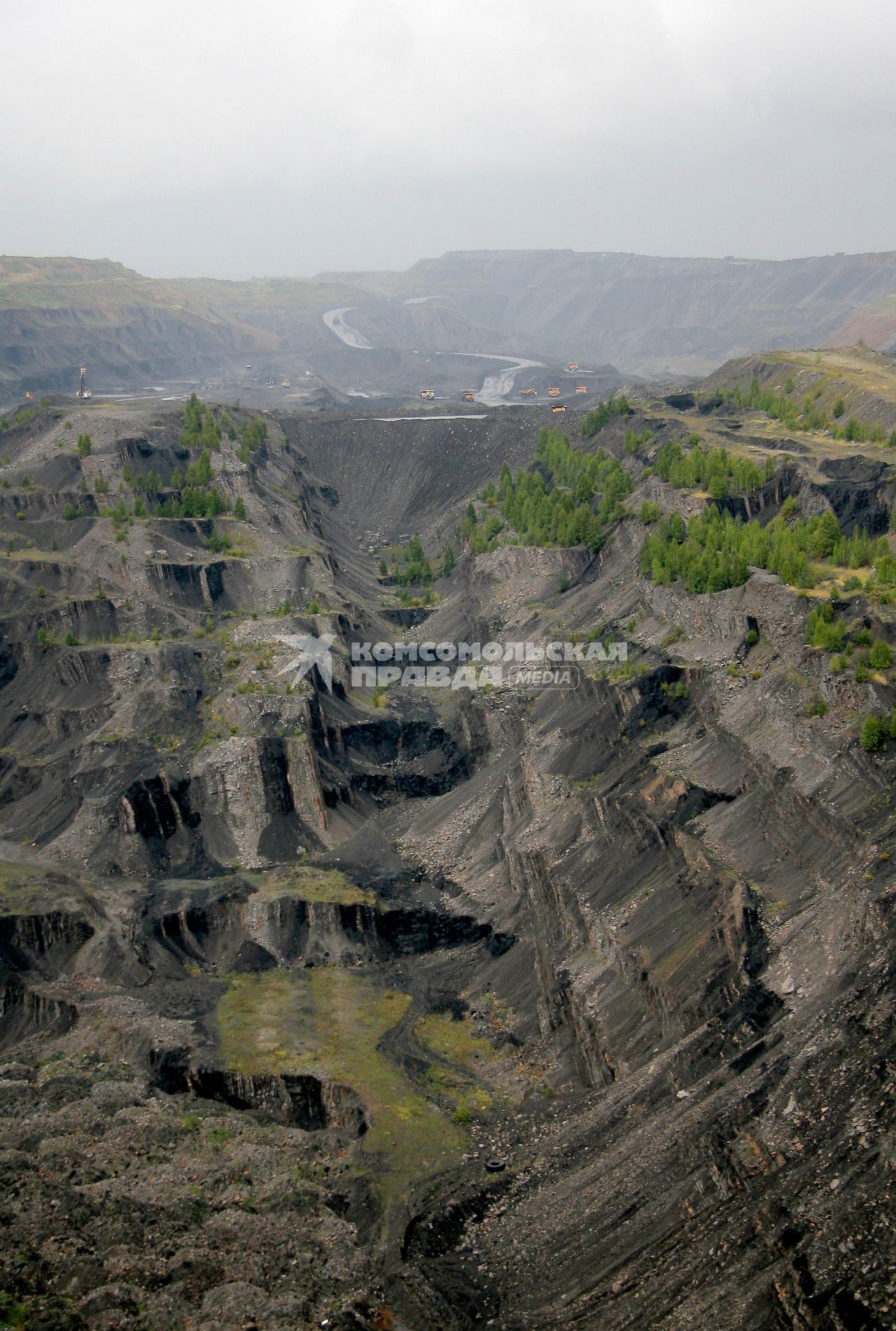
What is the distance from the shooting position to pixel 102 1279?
42375mm

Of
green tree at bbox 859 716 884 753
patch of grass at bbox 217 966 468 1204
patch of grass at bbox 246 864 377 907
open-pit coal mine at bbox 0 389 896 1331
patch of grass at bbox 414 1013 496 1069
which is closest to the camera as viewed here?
open-pit coal mine at bbox 0 389 896 1331

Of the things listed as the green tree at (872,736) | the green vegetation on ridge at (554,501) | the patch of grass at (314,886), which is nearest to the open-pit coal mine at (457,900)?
the green tree at (872,736)

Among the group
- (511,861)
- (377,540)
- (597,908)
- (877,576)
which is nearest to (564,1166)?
(597,908)

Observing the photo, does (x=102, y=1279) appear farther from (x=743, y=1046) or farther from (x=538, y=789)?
(x=538, y=789)

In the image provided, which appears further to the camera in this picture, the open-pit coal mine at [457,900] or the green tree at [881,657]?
the green tree at [881,657]

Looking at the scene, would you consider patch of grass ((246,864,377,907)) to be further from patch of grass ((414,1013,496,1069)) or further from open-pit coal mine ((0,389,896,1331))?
patch of grass ((414,1013,496,1069))

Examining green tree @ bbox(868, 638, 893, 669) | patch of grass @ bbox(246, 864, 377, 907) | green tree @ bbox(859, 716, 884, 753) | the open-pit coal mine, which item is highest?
green tree @ bbox(868, 638, 893, 669)

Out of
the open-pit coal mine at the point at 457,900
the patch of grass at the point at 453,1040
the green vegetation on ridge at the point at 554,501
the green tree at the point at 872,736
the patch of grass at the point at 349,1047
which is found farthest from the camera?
the green vegetation on ridge at the point at 554,501

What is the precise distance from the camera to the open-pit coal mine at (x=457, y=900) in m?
44.2

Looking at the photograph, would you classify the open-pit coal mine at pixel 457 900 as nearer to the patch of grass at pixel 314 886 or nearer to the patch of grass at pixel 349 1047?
the patch of grass at pixel 349 1047

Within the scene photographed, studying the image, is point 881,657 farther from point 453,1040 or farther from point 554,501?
point 554,501

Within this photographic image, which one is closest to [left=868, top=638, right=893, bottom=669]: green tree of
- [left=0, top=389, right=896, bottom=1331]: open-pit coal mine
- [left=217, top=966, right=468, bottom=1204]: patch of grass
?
[left=0, top=389, right=896, bottom=1331]: open-pit coal mine

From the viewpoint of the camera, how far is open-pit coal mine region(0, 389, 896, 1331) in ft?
145

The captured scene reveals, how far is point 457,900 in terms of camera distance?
76.8 meters
